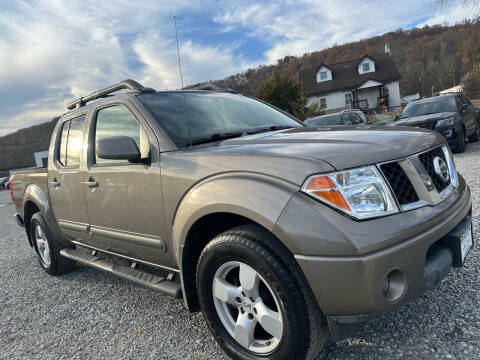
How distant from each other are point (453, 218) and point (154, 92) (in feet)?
7.90

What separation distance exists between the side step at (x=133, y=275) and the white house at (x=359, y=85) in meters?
40.0

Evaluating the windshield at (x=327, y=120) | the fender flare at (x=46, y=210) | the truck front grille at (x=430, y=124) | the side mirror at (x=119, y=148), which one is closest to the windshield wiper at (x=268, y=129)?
the side mirror at (x=119, y=148)

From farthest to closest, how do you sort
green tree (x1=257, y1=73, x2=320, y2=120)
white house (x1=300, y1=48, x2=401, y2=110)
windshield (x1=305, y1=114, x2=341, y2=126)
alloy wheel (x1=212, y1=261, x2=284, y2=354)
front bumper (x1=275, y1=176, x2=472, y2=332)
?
white house (x1=300, y1=48, x2=401, y2=110) → green tree (x1=257, y1=73, x2=320, y2=120) → windshield (x1=305, y1=114, x2=341, y2=126) → alloy wheel (x1=212, y1=261, x2=284, y2=354) → front bumper (x1=275, y1=176, x2=472, y2=332)

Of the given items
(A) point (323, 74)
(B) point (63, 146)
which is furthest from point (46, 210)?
(A) point (323, 74)

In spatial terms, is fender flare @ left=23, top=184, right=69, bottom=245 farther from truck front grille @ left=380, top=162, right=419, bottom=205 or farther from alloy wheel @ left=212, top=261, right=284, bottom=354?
truck front grille @ left=380, top=162, right=419, bottom=205

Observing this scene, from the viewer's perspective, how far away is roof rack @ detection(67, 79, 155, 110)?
3.08 metres

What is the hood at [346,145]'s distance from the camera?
5.98 feet

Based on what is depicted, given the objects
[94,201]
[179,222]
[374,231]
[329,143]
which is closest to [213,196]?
[179,222]

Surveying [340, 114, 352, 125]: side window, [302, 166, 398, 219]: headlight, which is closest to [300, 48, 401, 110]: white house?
[340, 114, 352, 125]: side window

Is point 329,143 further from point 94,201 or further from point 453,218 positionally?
point 94,201

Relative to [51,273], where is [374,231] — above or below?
above

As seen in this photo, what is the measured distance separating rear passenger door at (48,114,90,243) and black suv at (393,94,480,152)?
708 centimetres

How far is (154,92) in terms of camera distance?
3.08 meters

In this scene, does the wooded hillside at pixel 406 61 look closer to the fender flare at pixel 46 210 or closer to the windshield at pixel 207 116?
the fender flare at pixel 46 210
